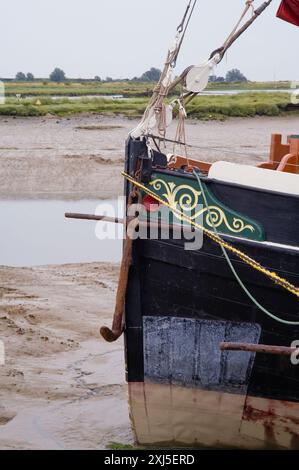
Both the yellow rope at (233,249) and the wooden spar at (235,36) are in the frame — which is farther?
the wooden spar at (235,36)

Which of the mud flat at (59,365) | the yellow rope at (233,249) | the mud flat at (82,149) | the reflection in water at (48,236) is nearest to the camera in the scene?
the yellow rope at (233,249)

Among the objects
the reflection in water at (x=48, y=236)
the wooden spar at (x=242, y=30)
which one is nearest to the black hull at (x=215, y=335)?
the wooden spar at (x=242, y=30)

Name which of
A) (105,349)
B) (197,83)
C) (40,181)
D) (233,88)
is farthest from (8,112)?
(233,88)

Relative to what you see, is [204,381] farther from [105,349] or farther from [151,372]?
[105,349]

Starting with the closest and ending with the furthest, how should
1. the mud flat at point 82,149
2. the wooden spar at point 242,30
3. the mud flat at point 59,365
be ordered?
the wooden spar at point 242,30 < the mud flat at point 59,365 < the mud flat at point 82,149

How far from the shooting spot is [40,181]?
1970 cm

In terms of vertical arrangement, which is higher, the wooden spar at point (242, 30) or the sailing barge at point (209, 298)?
the wooden spar at point (242, 30)

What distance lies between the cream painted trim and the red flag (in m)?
1.68

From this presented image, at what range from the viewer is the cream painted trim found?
6703 millimetres

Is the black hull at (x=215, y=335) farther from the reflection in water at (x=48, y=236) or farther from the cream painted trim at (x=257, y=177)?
the reflection in water at (x=48, y=236)

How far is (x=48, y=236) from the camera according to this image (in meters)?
15.1

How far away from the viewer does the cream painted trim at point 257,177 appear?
6703 millimetres

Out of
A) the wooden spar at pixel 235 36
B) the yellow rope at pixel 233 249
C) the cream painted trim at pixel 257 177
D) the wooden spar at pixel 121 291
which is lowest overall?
the wooden spar at pixel 121 291

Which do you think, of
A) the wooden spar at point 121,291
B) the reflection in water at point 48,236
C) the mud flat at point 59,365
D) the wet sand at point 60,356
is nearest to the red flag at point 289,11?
the wet sand at point 60,356
